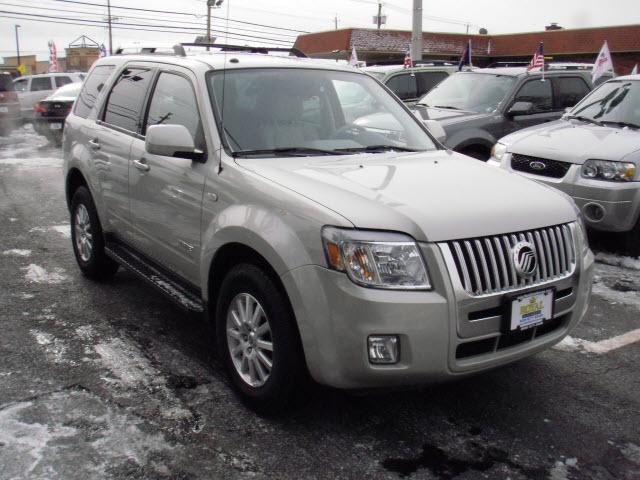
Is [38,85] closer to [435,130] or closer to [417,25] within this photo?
[417,25]

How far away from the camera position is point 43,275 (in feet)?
19.4

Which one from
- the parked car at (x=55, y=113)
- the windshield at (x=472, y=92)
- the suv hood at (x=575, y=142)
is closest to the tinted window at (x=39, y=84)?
the parked car at (x=55, y=113)

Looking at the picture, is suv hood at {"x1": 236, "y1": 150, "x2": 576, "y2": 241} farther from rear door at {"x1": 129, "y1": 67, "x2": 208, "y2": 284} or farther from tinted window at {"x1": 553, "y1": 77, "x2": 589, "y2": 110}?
tinted window at {"x1": 553, "y1": 77, "x2": 589, "y2": 110}

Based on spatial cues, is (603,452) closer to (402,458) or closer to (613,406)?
(613,406)

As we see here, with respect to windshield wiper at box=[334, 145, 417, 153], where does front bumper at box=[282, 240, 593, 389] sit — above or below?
below

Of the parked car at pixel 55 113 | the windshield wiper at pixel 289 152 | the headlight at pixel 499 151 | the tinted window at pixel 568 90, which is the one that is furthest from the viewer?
the parked car at pixel 55 113

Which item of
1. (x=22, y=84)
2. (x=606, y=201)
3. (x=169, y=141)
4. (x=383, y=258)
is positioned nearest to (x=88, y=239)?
(x=169, y=141)

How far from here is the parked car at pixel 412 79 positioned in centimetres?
1273

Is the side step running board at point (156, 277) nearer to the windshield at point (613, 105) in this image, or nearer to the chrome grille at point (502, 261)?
the chrome grille at point (502, 261)

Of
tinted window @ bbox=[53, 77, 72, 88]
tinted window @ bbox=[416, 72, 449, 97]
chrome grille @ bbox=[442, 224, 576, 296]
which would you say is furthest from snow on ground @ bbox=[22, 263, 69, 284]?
tinted window @ bbox=[53, 77, 72, 88]

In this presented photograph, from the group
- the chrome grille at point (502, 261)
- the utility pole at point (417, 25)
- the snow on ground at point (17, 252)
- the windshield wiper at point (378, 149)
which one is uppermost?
the utility pole at point (417, 25)

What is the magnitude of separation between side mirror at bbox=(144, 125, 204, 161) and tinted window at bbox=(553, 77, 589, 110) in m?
7.89

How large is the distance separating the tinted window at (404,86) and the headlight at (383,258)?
33.4ft

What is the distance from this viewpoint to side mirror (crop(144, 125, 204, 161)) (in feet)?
12.2
